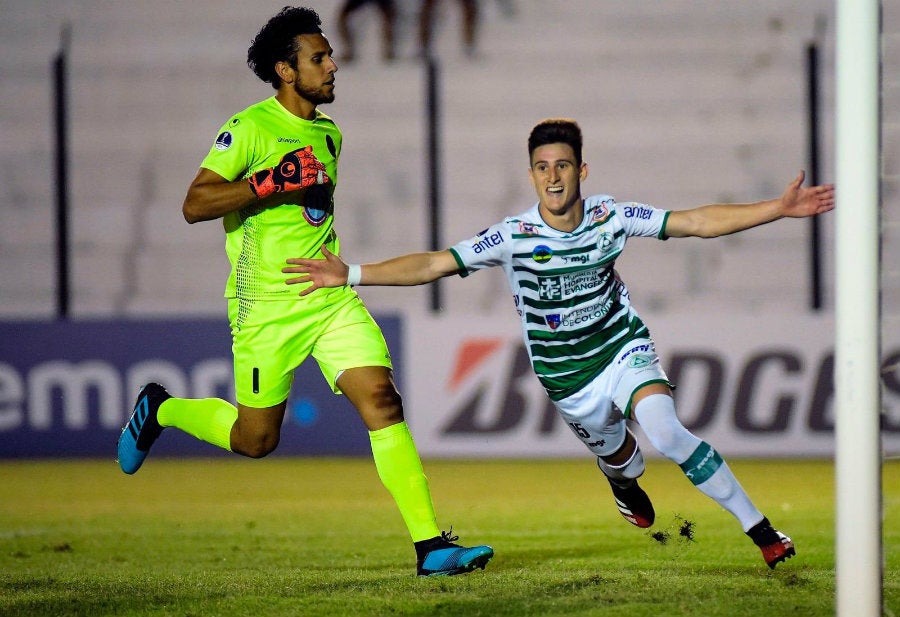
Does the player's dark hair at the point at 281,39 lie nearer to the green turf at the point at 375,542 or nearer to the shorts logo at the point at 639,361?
the shorts logo at the point at 639,361

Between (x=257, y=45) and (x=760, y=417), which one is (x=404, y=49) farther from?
(x=257, y=45)

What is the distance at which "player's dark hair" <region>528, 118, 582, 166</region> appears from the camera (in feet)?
17.6

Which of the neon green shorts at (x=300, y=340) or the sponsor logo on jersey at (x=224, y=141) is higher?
the sponsor logo on jersey at (x=224, y=141)

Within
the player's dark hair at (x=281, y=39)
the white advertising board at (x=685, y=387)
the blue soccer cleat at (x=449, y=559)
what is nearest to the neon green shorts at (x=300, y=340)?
the blue soccer cleat at (x=449, y=559)

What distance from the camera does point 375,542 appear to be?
6.48 metres

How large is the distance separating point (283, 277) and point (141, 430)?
122 centimetres

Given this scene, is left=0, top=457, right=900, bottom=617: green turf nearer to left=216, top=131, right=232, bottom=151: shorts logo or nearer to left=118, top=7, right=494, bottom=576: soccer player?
left=118, top=7, right=494, bottom=576: soccer player

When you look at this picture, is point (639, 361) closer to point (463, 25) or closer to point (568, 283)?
point (568, 283)

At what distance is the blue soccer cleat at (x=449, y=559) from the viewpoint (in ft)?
16.9

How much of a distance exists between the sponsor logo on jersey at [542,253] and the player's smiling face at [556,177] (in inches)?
4.3

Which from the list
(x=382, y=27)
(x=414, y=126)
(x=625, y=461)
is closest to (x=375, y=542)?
(x=625, y=461)

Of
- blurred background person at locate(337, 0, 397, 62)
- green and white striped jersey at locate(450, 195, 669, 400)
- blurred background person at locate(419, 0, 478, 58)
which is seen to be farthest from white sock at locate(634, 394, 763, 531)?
blurred background person at locate(337, 0, 397, 62)

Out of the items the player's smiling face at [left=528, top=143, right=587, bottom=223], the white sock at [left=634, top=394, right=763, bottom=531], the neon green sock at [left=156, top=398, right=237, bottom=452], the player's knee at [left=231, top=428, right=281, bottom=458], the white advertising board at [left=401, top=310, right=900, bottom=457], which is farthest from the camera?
the white advertising board at [left=401, top=310, right=900, bottom=457]

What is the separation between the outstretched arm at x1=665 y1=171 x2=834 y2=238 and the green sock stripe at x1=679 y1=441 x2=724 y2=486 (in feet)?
2.63
